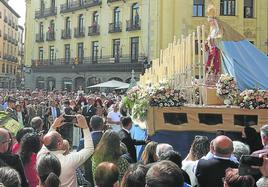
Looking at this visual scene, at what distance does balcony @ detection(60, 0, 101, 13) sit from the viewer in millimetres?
39766

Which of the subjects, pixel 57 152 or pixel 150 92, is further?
pixel 150 92

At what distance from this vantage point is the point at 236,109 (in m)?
9.45

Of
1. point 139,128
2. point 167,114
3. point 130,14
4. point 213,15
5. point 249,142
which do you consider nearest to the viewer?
point 249,142

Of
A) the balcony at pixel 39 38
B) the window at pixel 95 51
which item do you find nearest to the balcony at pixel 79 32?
the window at pixel 95 51

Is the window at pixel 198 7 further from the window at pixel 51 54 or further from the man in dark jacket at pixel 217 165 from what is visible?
the man in dark jacket at pixel 217 165

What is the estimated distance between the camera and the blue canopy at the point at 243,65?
39.1 ft

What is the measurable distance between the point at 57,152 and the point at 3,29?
6351cm

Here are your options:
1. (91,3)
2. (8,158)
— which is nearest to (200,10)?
(91,3)

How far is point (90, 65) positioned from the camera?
39.7 meters

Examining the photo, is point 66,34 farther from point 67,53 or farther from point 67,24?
point 67,53

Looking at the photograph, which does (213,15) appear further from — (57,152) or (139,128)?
(57,152)

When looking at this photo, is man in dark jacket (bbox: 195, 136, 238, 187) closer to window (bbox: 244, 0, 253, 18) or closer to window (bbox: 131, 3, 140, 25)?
window (bbox: 244, 0, 253, 18)

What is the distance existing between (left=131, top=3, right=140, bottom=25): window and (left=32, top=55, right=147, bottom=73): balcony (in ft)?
9.08

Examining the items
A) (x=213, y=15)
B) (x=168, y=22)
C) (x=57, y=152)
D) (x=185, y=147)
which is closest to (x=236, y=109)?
(x=185, y=147)
